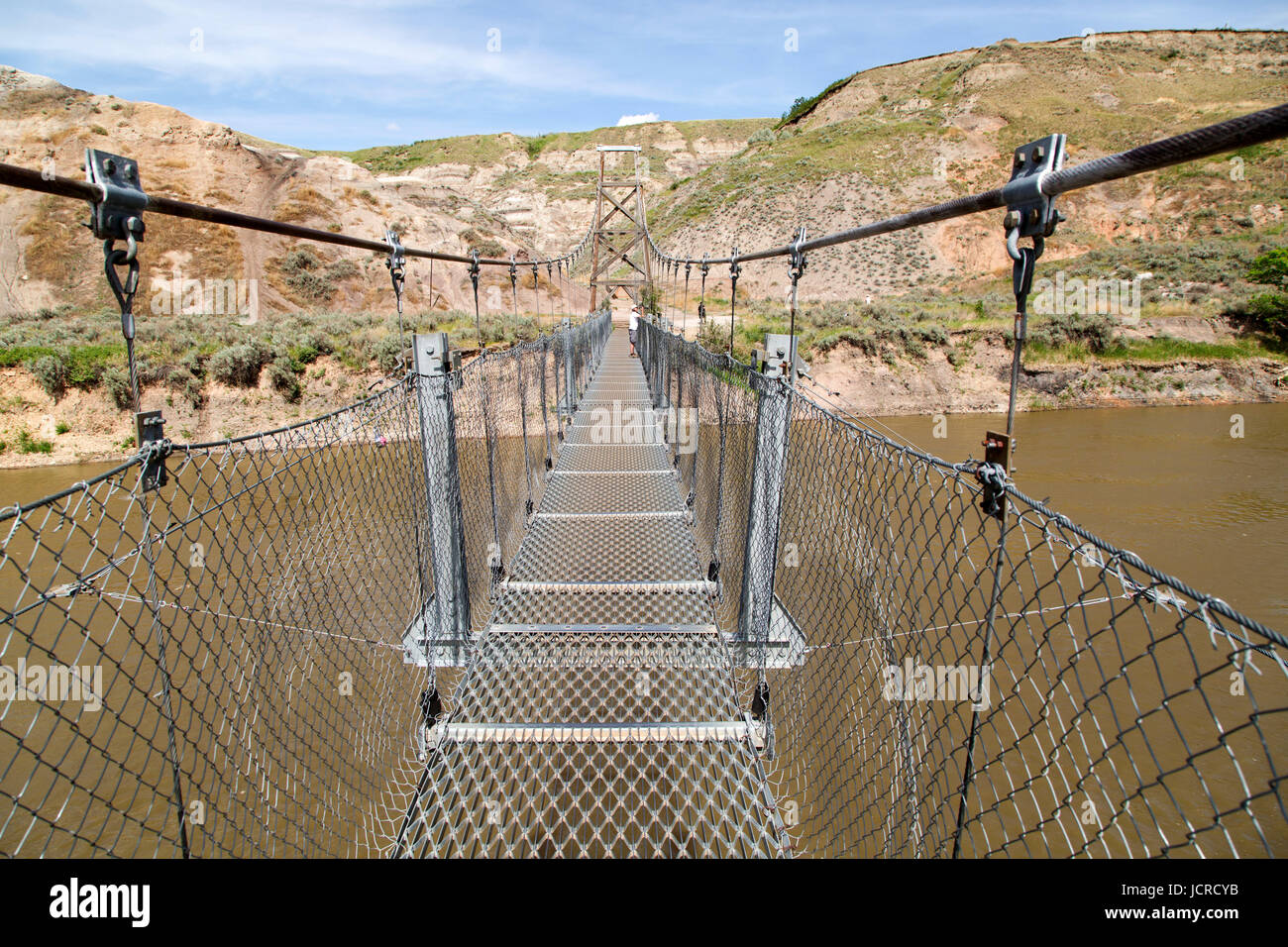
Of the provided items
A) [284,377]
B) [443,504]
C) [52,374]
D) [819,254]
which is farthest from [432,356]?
[819,254]

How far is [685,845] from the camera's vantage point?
1873 millimetres

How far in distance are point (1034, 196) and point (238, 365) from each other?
14.9m

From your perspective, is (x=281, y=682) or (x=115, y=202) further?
(x=281, y=682)

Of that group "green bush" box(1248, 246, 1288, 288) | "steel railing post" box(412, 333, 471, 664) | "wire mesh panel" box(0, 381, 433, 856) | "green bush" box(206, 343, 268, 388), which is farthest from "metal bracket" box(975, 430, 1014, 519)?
"green bush" box(1248, 246, 1288, 288)

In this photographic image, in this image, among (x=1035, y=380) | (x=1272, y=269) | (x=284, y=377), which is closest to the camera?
(x=284, y=377)

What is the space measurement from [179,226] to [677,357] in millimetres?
21033

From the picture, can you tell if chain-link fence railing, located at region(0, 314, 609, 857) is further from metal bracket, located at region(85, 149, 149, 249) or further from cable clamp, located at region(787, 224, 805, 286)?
cable clamp, located at region(787, 224, 805, 286)

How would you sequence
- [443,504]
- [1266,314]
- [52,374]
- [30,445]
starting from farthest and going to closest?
[1266,314] < [52,374] < [30,445] < [443,504]

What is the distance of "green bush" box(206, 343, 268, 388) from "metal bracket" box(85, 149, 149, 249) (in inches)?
535

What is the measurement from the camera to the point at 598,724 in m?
2.18

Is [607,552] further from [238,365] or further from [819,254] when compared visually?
[819,254]

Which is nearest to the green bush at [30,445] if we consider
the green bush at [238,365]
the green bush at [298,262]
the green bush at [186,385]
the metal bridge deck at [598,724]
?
the green bush at [186,385]

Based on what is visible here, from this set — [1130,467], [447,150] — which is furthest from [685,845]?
[447,150]

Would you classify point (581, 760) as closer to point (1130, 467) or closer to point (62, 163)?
point (1130, 467)
